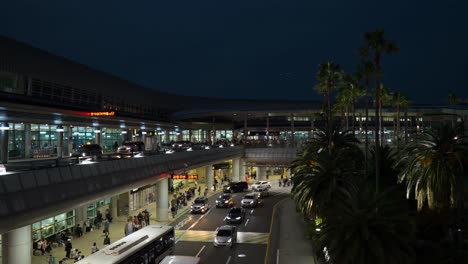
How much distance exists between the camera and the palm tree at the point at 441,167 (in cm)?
1866

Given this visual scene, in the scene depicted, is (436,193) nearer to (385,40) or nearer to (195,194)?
(385,40)

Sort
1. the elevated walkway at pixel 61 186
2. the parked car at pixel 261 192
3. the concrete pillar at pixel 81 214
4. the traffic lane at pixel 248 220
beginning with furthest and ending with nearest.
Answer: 1. the parked car at pixel 261 192
2. the traffic lane at pixel 248 220
3. the concrete pillar at pixel 81 214
4. the elevated walkway at pixel 61 186

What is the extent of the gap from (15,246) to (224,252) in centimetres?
1411

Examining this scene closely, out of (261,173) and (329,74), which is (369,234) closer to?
(329,74)

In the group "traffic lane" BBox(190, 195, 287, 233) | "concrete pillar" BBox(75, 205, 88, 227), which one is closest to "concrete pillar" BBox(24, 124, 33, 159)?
"concrete pillar" BBox(75, 205, 88, 227)

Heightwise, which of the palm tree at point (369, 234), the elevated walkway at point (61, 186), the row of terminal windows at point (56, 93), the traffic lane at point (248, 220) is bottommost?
the traffic lane at point (248, 220)

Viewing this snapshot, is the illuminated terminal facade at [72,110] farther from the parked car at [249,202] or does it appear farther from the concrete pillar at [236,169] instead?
the parked car at [249,202]

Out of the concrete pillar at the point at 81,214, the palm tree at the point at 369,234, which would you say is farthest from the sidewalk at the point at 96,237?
the palm tree at the point at 369,234

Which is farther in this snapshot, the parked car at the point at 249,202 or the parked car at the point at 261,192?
the parked car at the point at 261,192

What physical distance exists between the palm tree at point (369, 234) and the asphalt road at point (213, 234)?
11.9 meters

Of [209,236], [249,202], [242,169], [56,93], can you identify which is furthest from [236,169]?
[209,236]

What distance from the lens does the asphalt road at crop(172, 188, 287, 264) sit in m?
28.0

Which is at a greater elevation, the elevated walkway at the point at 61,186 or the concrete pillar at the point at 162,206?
the elevated walkway at the point at 61,186

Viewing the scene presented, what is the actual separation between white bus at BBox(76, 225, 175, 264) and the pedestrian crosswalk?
631 centimetres
